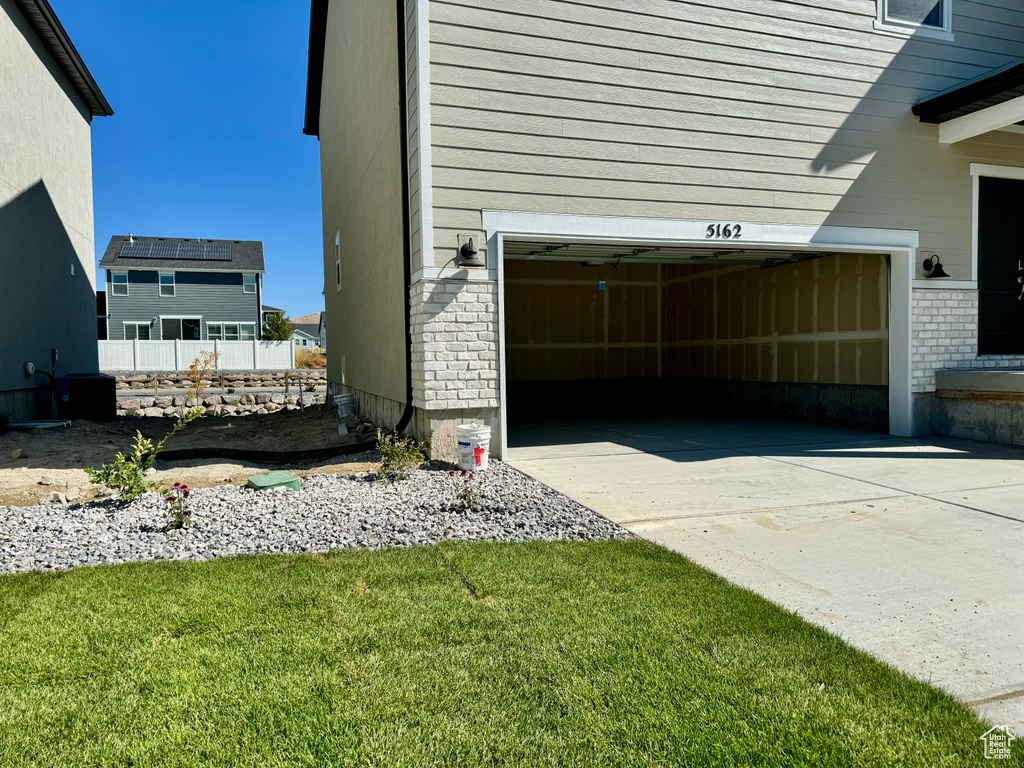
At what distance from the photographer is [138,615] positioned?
9.77ft

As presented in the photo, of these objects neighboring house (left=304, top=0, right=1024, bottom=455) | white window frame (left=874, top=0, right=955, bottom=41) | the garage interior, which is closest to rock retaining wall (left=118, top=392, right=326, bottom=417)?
the garage interior

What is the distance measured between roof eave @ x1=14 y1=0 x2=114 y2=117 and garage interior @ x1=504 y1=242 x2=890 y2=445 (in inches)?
349

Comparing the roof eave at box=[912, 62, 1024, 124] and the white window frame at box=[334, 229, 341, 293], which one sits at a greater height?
the roof eave at box=[912, 62, 1024, 124]

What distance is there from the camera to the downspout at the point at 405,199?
23.1 ft

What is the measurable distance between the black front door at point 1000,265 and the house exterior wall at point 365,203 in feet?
26.0

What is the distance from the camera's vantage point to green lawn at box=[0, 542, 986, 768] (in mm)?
2010

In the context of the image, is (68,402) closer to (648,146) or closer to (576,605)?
(648,146)

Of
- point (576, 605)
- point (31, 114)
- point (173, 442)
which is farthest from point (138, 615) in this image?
point (31, 114)

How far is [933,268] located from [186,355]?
22.0 m

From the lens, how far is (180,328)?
3100cm

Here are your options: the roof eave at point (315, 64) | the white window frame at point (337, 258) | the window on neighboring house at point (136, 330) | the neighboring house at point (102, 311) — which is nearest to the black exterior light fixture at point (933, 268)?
the white window frame at point (337, 258)

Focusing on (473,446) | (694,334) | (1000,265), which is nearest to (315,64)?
(694,334)

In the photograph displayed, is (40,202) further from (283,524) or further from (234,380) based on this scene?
(283,524)

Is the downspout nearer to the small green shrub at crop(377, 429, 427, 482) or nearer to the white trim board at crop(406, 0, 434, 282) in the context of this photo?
the white trim board at crop(406, 0, 434, 282)
